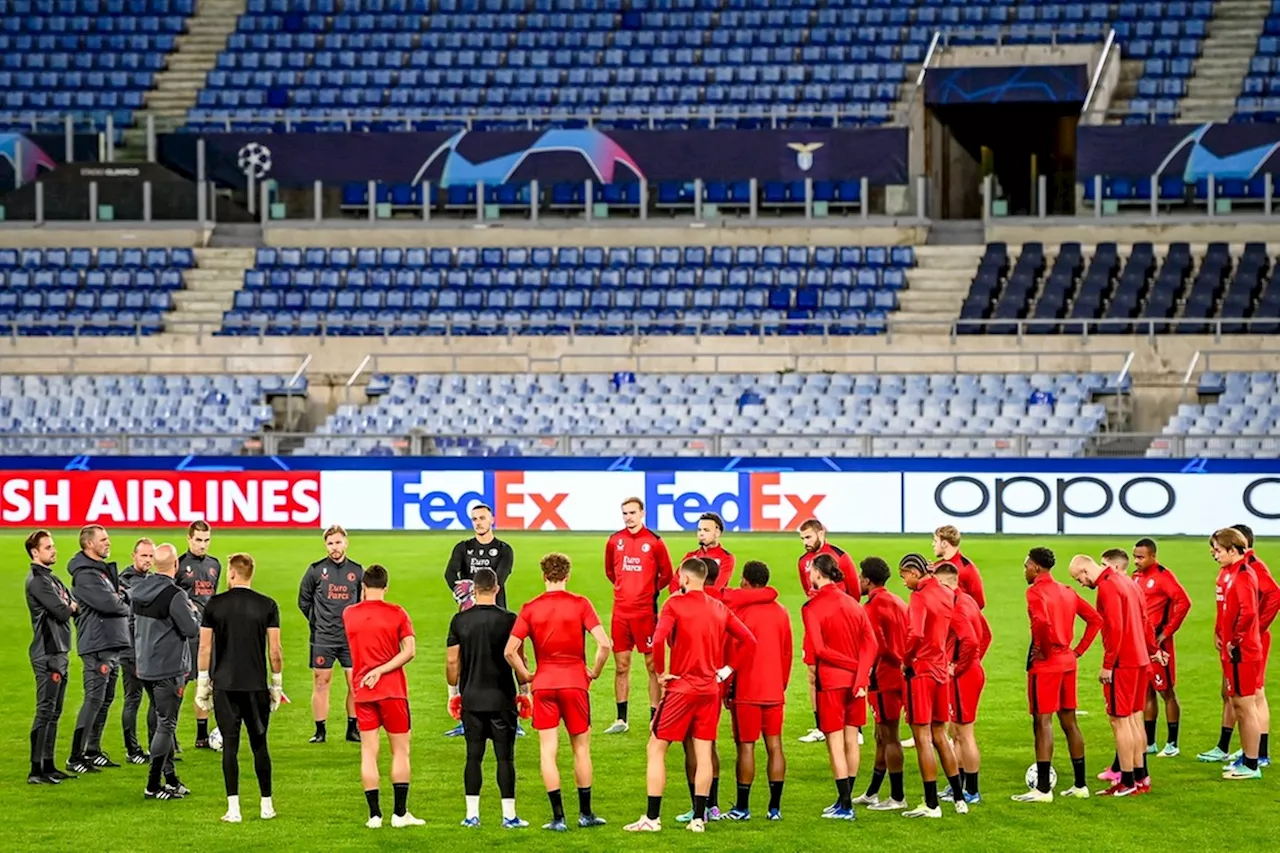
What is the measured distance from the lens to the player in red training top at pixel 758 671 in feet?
39.8

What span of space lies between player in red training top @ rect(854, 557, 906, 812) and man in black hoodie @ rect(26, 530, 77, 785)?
5.49 m

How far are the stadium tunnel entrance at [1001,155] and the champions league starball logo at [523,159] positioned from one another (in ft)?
22.5

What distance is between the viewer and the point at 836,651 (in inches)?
480

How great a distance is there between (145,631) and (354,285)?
2706cm

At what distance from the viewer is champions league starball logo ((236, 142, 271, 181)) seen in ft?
139

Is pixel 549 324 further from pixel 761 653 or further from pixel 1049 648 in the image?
pixel 761 653

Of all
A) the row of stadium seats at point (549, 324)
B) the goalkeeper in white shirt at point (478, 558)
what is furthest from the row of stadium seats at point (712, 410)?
the goalkeeper in white shirt at point (478, 558)

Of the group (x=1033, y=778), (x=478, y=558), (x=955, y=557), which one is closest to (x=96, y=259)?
(x=478, y=558)

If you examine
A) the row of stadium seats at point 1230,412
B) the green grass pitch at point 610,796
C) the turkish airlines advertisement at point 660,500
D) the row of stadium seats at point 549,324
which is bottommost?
the green grass pitch at point 610,796

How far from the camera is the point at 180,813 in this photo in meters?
12.6

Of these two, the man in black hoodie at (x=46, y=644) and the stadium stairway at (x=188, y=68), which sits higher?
the stadium stairway at (x=188, y=68)

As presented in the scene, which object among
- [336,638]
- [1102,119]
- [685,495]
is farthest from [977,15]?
[336,638]

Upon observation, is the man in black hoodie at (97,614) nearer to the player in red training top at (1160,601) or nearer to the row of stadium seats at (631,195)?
the player in red training top at (1160,601)

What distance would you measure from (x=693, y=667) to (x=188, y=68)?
38.4m
